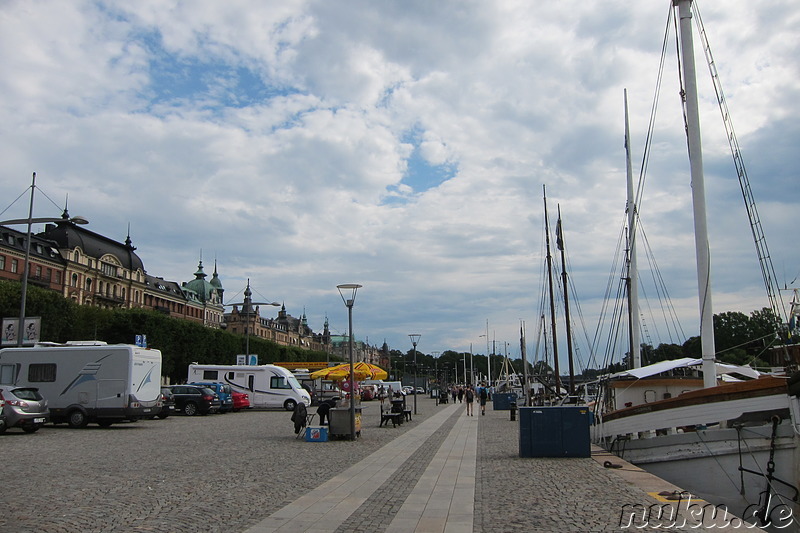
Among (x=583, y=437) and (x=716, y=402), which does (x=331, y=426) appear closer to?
(x=583, y=437)

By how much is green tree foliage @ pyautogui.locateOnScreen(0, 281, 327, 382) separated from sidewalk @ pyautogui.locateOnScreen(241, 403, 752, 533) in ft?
139

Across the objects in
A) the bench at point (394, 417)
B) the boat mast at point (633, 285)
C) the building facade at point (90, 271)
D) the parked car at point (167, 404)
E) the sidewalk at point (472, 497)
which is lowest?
the sidewalk at point (472, 497)

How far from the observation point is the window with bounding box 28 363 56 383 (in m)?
25.0

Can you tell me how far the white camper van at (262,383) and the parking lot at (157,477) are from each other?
19.6 metres

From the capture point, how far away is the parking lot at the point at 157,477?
8.43 metres

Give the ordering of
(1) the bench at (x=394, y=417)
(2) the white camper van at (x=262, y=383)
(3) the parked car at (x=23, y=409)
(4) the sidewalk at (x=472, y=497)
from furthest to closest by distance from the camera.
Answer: (2) the white camper van at (x=262, y=383) < (1) the bench at (x=394, y=417) < (3) the parked car at (x=23, y=409) < (4) the sidewalk at (x=472, y=497)

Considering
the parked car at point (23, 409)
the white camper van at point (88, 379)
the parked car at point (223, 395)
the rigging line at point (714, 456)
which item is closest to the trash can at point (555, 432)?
the rigging line at point (714, 456)

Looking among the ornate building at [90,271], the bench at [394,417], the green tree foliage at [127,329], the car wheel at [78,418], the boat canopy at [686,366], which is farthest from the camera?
the ornate building at [90,271]

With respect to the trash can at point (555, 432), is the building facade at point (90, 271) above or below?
above

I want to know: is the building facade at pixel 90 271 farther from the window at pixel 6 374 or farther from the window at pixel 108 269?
the window at pixel 6 374

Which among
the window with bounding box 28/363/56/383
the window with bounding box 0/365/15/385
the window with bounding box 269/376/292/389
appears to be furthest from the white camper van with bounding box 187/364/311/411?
the window with bounding box 28/363/56/383

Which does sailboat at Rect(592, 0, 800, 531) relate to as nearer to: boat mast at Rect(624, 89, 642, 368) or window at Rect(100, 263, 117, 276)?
boat mast at Rect(624, 89, 642, 368)

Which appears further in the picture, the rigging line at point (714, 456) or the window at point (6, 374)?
the window at point (6, 374)

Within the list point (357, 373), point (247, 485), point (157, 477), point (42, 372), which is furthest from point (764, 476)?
point (357, 373)
